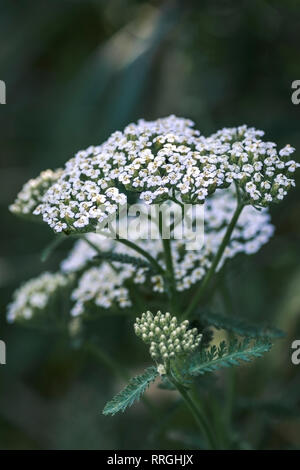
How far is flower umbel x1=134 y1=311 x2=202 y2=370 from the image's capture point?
173 cm

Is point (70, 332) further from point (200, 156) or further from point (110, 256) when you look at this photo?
point (200, 156)

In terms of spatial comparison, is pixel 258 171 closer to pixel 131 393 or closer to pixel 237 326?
pixel 237 326

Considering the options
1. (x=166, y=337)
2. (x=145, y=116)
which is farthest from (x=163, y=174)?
(x=145, y=116)

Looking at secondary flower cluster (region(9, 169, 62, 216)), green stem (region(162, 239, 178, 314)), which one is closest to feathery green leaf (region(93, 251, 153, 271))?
green stem (region(162, 239, 178, 314))

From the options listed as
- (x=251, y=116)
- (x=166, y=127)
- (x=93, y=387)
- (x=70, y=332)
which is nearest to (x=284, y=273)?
(x=251, y=116)

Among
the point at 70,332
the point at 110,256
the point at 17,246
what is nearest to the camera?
the point at 110,256

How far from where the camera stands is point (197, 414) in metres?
1.91

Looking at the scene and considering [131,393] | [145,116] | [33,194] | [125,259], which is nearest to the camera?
[131,393]

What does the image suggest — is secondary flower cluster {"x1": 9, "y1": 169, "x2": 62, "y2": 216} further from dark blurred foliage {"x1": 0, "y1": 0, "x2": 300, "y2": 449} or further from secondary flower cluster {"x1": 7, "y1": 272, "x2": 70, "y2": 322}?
dark blurred foliage {"x1": 0, "y1": 0, "x2": 300, "y2": 449}

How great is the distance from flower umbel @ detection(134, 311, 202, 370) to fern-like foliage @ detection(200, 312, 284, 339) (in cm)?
19

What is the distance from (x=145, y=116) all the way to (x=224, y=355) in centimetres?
246

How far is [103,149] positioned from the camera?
2.05 metres

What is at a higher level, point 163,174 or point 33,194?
point 33,194

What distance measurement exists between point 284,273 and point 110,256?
191 cm
